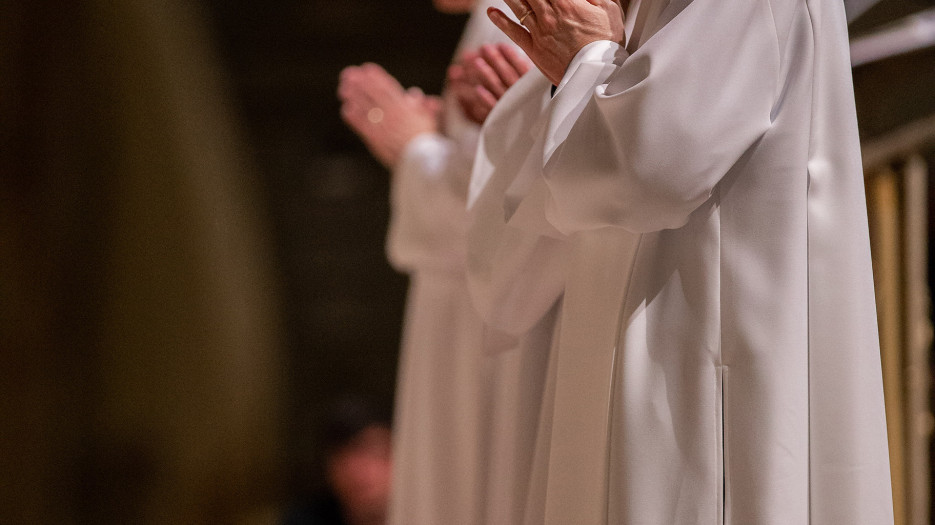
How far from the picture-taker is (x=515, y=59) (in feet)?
4.03

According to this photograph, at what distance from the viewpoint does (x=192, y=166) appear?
109 inches

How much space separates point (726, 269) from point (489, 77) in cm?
54

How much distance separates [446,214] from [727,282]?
678 millimetres

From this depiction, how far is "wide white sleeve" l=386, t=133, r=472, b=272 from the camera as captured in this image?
4.69ft

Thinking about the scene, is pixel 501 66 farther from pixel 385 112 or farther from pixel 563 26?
pixel 385 112

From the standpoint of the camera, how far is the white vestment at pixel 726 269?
0.79 metres

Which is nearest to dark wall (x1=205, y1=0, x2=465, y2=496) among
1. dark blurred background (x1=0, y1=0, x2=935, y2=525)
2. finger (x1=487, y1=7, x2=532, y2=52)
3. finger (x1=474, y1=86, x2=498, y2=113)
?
dark blurred background (x1=0, y1=0, x2=935, y2=525)

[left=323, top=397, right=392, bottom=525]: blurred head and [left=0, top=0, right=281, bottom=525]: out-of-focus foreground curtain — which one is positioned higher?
[left=0, top=0, right=281, bottom=525]: out-of-focus foreground curtain

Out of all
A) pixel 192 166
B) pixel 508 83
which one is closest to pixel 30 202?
pixel 192 166

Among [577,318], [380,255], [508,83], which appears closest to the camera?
[577,318]

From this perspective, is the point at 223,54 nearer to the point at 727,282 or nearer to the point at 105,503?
the point at 105,503

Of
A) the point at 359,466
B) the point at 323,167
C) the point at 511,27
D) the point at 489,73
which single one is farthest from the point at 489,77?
the point at 323,167

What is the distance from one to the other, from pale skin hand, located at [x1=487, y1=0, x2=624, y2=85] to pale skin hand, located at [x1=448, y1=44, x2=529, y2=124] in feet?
0.86

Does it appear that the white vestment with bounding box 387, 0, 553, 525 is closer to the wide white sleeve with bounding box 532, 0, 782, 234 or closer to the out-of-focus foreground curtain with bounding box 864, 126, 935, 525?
the wide white sleeve with bounding box 532, 0, 782, 234
